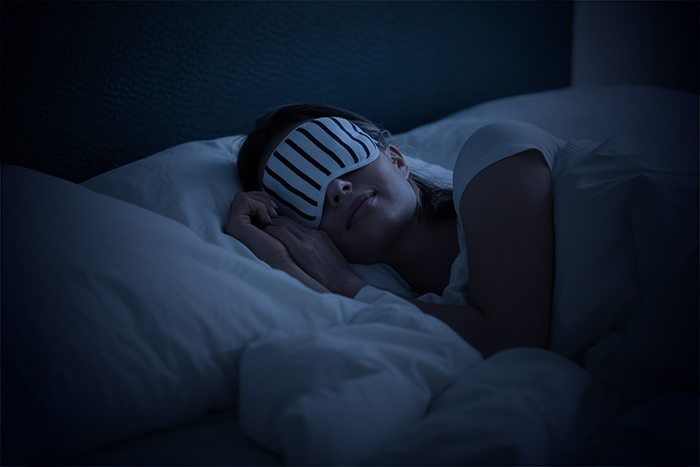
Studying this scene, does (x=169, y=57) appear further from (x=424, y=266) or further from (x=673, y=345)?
(x=673, y=345)

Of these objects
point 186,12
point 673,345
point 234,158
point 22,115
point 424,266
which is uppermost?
point 186,12

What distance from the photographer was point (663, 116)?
126 centimetres

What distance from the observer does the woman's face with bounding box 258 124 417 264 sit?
83 centimetres

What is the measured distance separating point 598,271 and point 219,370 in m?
0.50

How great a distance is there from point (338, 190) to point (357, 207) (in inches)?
2.0

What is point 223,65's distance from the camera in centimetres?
121

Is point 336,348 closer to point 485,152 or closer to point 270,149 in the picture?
point 485,152

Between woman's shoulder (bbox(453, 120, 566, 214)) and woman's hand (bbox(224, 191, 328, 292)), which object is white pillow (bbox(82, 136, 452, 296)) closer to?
woman's hand (bbox(224, 191, 328, 292))

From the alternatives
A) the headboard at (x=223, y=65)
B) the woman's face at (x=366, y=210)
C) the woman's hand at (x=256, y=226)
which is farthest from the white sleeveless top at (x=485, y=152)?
the headboard at (x=223, y=65)

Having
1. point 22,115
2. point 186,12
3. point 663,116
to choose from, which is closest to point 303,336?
point 22,115

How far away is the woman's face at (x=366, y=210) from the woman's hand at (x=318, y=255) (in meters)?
0.03

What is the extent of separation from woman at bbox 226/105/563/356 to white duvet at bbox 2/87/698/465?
52mm

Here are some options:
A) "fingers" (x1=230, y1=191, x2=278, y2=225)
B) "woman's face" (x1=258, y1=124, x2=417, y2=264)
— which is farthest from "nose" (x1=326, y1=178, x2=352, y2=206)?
"fingers" (x1=230, y1=191, x2=278, y2=225)

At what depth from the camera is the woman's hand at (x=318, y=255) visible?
2.51ft
